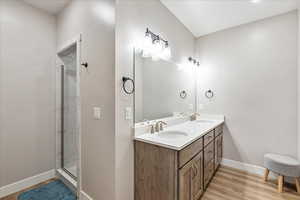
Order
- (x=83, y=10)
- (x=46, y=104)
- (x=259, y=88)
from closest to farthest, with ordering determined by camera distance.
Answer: (x=83, y=10)
(x=46, y=104)
(x=259, y=88)

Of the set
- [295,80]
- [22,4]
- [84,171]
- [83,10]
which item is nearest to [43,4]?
[22,4]

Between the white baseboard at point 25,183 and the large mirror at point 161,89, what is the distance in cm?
186

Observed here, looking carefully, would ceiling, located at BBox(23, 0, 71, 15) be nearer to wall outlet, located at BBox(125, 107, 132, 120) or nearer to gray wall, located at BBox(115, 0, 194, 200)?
gray wall, located at BBox(115, 0, 194, 200)

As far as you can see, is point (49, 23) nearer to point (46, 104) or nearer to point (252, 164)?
point (46, 104)

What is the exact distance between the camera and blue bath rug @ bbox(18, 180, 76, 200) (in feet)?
5.93

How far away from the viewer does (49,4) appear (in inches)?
81.3

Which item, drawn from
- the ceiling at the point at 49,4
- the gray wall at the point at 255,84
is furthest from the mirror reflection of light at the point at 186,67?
the ceiling at the point at 49,4

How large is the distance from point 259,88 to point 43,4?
3679 mm

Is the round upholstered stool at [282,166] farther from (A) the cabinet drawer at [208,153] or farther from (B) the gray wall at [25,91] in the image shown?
(B) the gray wall at [25,91]

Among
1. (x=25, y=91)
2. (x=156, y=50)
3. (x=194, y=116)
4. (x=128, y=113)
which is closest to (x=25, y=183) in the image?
(x=25, y=91)

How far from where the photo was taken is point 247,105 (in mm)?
2516

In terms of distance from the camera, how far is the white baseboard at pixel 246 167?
92.9 inches

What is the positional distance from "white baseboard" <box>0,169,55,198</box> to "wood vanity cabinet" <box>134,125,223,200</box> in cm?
165

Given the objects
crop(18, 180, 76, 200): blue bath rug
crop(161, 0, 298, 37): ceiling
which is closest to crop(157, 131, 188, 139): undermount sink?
crop(18, 180, 76, 200): blue bath rug
